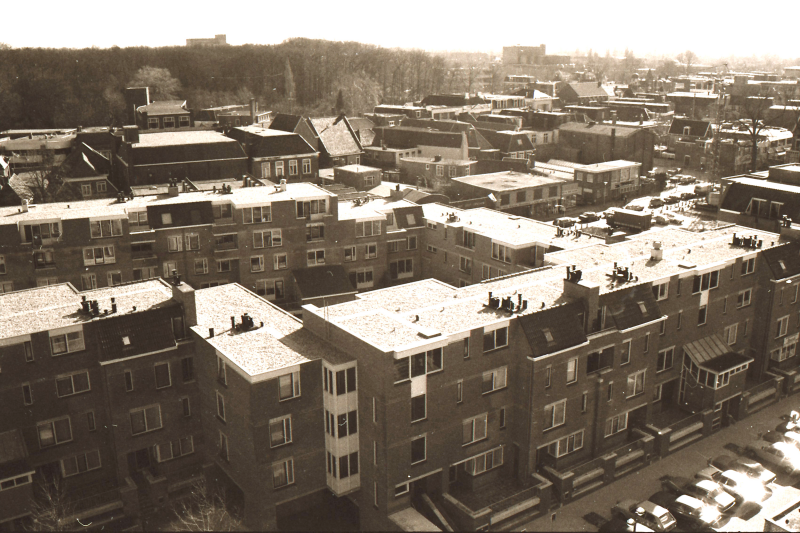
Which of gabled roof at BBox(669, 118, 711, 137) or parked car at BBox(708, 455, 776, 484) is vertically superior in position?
gabled roof at BBox(669, 118, 711, 137)

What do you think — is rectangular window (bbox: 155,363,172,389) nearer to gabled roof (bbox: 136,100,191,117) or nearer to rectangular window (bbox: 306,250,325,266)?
rectangular window (bbox: 306,250,325,266)

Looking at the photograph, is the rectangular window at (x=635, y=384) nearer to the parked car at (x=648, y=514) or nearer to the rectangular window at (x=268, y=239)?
the parked car at (x=648, y=514)

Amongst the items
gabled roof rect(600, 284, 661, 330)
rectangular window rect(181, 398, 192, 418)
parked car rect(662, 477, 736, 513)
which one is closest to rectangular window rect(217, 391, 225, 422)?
rectangular window rect(181, 398, 192, 418)

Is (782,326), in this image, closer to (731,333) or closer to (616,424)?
(731,333)

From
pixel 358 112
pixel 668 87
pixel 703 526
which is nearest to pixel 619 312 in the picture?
pixel 703 526

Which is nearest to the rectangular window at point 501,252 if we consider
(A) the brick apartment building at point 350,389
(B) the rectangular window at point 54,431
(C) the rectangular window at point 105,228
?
(A) the brick apartment building at point 350,389

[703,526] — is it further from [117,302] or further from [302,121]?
[302,121]
